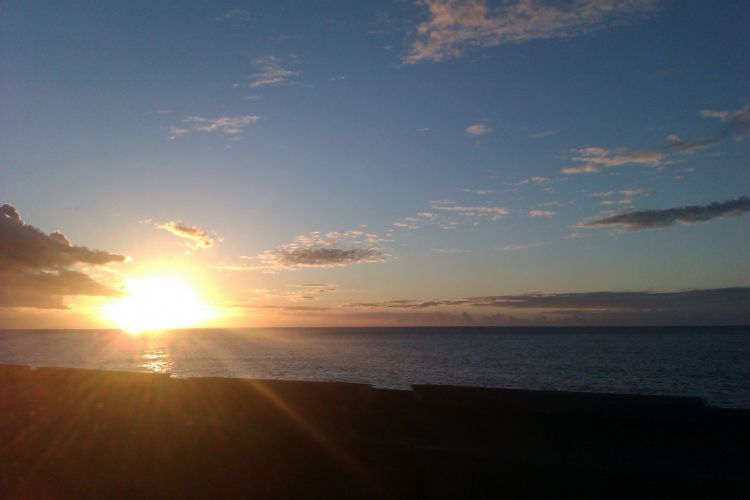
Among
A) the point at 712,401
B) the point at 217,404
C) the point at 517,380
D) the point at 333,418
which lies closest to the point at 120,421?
the point at 217,404

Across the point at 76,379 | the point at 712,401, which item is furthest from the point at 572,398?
the point at 712,401

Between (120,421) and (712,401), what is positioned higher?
(120,421)

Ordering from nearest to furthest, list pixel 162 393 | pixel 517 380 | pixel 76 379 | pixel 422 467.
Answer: pixel 422 467 < pixel 162 393 < pixel 76 379 < pixel 517 380

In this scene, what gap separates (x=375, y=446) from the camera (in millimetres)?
8406

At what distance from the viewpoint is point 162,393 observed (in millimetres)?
17656

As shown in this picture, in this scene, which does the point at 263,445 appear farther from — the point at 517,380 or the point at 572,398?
the point at 517,380

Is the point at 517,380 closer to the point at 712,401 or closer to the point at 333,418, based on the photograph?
the point at 712,401

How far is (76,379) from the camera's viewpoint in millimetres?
22734

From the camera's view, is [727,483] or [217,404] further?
[217,404]

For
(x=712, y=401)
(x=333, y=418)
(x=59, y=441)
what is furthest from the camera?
(x=712, y=401)

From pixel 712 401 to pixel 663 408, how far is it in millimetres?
27918

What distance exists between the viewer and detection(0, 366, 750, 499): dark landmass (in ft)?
25.0

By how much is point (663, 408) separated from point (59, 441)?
464 inches

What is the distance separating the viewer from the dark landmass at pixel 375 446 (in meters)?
7.61
